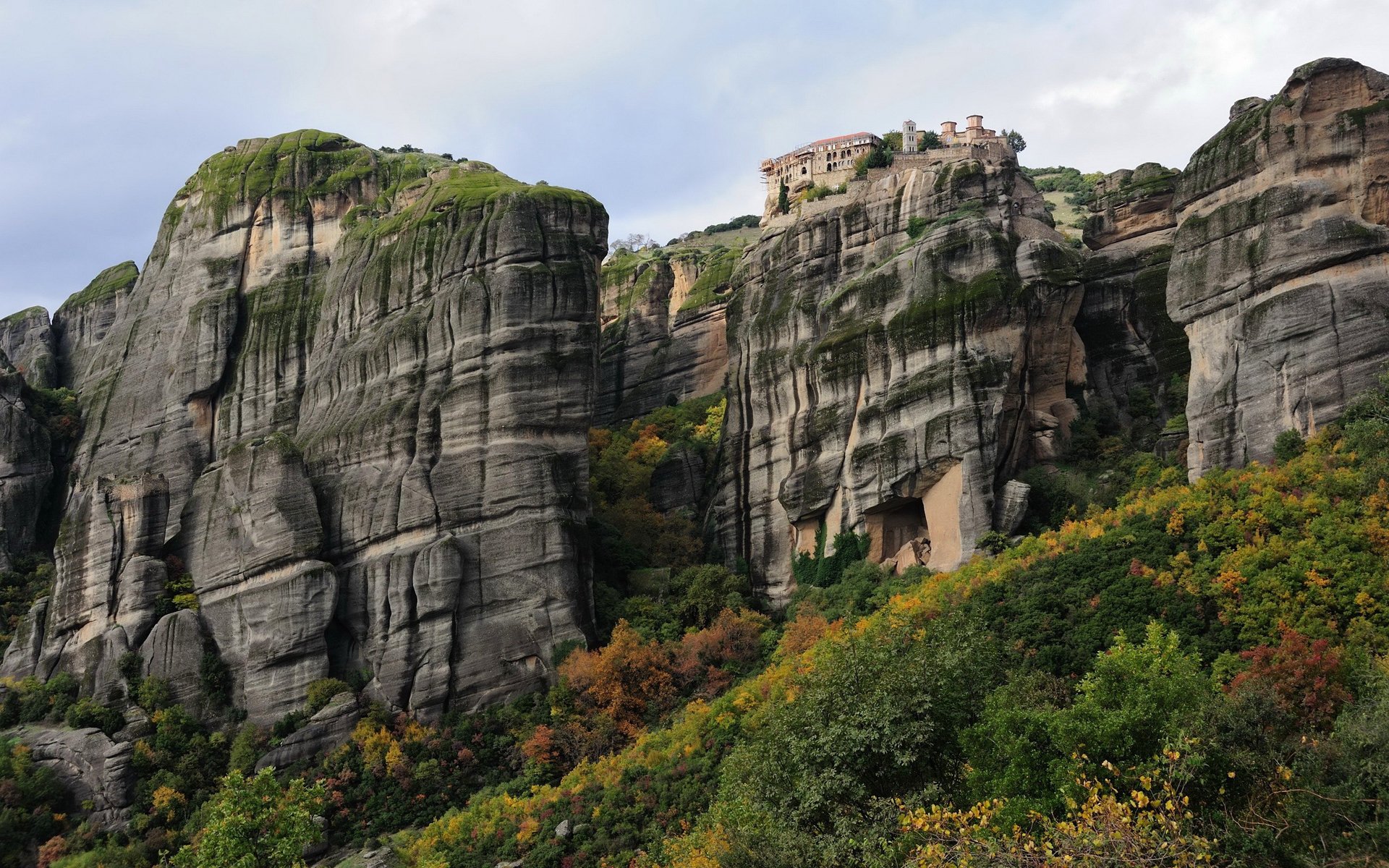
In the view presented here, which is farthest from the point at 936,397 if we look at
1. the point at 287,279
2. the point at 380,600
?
the point at 287,279

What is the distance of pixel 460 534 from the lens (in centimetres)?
4297

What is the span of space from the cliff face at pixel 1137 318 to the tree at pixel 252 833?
27433 mm

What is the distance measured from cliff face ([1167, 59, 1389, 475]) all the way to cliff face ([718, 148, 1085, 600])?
220 inches

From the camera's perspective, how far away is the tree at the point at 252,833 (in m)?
29.1

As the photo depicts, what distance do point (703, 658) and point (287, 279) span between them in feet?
84.0

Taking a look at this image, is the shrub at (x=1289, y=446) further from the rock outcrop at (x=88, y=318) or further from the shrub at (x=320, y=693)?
the rock outcrop at (x=88, y=318)

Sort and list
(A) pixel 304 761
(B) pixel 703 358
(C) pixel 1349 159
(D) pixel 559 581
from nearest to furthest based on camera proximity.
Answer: (C) pixel 1349 159 → (A) pixel 304 761 → (D) pixel 559 581 → (B) pixel 703 358

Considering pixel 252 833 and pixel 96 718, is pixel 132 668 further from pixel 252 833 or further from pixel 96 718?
pixel 252 833

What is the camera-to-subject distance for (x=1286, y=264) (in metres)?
35.8

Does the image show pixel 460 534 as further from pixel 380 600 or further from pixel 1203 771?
pixel 1203 771

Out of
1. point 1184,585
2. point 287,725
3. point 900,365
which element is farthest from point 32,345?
point 1184,585

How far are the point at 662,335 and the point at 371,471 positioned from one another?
74.6 feet

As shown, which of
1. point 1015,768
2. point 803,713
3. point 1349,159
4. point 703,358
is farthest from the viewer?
point 703,358

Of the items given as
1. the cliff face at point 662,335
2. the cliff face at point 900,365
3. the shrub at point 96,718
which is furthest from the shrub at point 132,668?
the cliff face at point 662,335
